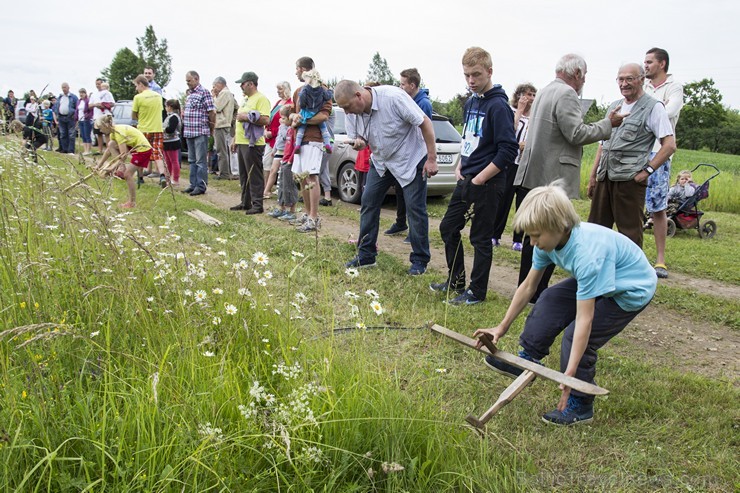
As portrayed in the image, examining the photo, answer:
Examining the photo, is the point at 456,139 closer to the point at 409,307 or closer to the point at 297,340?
the point at 409,307

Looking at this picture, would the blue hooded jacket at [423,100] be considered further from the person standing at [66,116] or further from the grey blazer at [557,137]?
the person standing at [66,116]

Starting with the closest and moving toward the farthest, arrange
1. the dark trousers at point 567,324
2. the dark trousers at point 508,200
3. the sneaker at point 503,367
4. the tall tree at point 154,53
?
the dark trousers at point 567,324 < the sneaker at point 503,367 < the dark trousers at point 508,200 < the tall tree at point 154,53

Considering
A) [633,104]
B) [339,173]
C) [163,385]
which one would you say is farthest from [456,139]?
[163,385]

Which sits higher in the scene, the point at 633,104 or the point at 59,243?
the point at 633,104

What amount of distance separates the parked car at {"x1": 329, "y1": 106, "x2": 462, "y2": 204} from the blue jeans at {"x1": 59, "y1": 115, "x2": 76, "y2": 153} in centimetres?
1041

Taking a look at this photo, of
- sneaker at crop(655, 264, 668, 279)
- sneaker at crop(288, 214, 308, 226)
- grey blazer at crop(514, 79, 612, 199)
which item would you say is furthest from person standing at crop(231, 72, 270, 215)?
sneaker at crop(655, 264, 668, 279)

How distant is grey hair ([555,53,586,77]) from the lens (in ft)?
14.6

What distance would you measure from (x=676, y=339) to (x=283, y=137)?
6.54 m

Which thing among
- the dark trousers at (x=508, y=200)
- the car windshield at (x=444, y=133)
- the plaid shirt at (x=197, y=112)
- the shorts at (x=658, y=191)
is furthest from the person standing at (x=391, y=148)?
the plaid shirt at (x=197, y=112)

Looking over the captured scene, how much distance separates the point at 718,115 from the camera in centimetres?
7025

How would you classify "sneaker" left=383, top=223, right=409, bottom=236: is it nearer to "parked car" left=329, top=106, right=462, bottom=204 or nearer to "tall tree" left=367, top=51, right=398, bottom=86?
"parked car" left=329, top=106, right=462, bottom=204

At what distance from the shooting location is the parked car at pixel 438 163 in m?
10.5

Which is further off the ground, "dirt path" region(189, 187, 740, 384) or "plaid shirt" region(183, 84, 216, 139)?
"plaid shirt" region(183, 84, 216, 139)

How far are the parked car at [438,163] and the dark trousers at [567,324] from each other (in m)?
7.32
